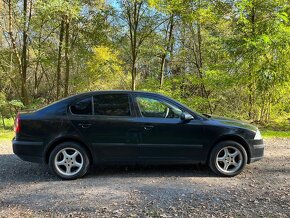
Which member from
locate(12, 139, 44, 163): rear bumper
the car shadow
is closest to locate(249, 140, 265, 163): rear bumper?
the car shadow

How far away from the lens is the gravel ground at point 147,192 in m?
4.52

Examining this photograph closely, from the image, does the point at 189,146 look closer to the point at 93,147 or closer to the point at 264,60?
the point at 93,147

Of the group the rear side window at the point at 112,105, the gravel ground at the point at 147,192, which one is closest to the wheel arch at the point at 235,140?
the gravel ground at the point at 147,192

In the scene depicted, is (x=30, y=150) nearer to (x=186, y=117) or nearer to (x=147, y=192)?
(x=147, y=192)

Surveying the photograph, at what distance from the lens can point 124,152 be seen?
612cm

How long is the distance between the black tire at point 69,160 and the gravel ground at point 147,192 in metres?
0.15

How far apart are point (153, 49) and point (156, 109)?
413 inches

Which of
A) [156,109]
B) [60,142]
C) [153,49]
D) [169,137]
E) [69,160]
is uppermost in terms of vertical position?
[153,49]

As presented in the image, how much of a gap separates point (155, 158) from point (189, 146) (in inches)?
24.6

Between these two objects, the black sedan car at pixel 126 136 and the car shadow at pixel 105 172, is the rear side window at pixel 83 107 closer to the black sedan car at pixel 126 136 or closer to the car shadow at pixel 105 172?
the black sedan car at pixel 126 136

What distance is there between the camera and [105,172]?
6508 millimetres

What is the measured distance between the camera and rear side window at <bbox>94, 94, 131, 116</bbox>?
6207 mm

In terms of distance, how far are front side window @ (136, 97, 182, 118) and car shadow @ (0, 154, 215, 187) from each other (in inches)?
41.4

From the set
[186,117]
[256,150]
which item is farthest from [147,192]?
[256,150]
